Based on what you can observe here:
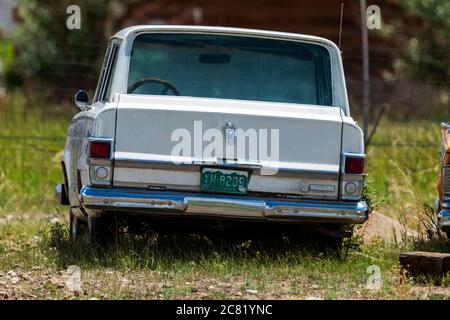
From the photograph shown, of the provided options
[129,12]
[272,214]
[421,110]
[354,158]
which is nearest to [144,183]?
[272,214]

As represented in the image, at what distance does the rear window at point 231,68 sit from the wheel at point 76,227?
1.41 m

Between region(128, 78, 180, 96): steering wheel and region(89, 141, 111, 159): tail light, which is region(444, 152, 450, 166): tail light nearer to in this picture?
region(128, 78, 180, 96): steering wheel

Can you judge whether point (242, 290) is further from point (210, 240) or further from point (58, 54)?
A: point (58, 54)

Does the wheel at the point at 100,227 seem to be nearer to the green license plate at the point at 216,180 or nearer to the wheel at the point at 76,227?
the wheel at the point at 76,227

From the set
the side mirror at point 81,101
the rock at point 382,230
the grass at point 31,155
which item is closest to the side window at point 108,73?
the side mirror at point 81,101

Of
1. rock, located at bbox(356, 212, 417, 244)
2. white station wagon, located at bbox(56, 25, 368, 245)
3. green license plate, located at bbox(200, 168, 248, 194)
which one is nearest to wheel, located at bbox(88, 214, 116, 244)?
white station wagon, located at bbox(56, 25, 368, 245)

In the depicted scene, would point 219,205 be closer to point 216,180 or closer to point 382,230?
point 216,180

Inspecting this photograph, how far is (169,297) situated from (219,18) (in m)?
19.4

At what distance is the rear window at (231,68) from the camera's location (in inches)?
340

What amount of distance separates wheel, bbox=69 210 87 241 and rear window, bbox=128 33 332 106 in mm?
1405

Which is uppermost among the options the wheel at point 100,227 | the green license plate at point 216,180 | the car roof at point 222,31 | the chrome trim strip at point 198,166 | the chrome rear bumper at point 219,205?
the car roof at point 222,31

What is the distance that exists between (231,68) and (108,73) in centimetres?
97

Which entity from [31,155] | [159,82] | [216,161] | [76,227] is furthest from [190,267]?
[31,155]

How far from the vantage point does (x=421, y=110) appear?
1593cm
